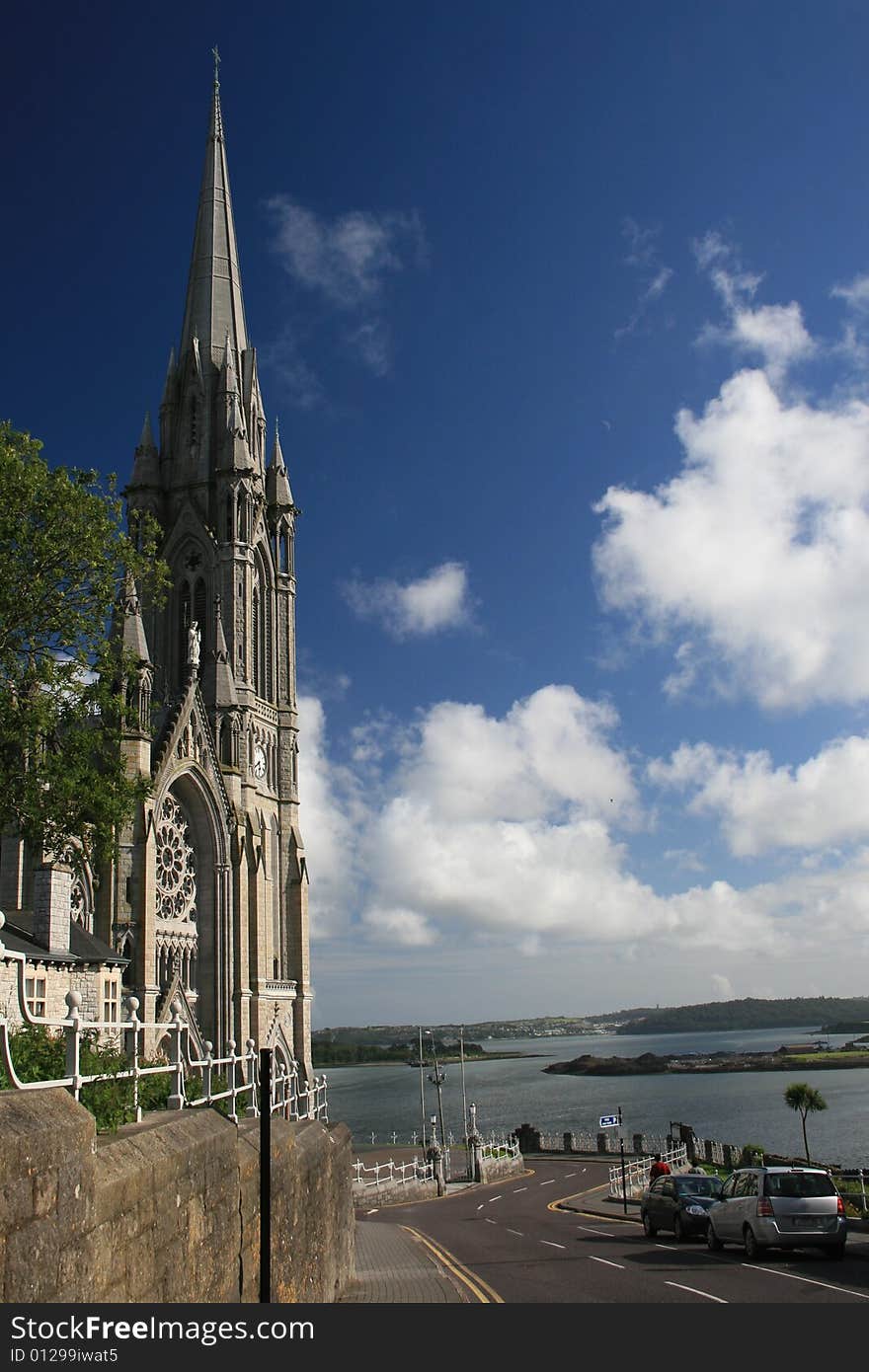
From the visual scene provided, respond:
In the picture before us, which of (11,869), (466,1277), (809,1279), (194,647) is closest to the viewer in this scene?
(809,1279)

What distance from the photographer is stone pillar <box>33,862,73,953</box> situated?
2875cm

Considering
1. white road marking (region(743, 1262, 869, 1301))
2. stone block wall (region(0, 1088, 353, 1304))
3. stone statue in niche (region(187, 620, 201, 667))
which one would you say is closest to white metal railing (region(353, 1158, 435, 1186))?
stone statue in niche (region(187, 620, 201, 667))

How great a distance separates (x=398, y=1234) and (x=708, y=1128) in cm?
8698

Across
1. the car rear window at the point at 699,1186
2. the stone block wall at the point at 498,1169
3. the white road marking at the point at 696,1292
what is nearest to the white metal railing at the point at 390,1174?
the stone block wall at the point at 498,1169

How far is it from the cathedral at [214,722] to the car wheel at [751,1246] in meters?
29.3

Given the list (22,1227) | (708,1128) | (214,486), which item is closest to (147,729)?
(214,486)

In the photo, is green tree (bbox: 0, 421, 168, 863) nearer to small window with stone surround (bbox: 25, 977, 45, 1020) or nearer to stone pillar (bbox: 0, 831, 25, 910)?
small window with stone surround (bbox: 25, 977, 45, 1020)

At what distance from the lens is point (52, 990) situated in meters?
28.5

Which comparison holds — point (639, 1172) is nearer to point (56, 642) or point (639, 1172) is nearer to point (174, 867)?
point (174, 867)

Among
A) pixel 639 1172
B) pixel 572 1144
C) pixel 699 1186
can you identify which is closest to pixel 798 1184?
pixel 699 1186

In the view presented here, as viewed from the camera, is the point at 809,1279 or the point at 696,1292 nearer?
the point at 696,1292

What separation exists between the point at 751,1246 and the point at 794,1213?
1197 millimetres

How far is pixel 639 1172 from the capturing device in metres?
48.9
